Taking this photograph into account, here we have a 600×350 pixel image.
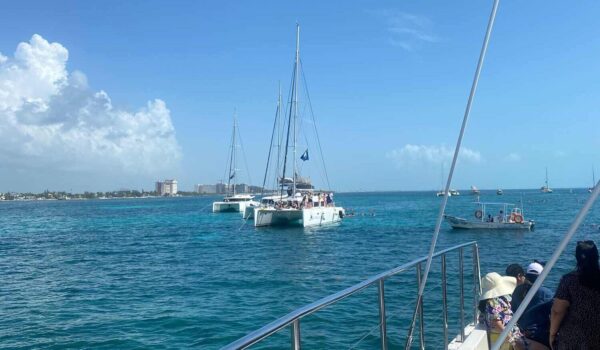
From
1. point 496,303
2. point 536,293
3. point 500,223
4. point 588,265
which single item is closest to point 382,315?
point 588,265

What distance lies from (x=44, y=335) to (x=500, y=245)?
27501mm

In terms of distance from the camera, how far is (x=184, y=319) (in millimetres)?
13617

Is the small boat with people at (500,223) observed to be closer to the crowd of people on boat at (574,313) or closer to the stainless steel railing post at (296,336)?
the crowd of people on boat at (574,313)

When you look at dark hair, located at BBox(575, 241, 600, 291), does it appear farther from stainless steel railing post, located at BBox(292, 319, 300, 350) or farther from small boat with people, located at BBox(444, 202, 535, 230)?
small boat with people, located at BBox(444, 202, 535, 230)

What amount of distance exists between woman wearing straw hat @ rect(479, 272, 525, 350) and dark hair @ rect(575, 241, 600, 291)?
1.82 metres

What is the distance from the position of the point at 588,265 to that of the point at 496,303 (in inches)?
81.4

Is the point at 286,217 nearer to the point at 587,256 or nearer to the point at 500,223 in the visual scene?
the point at 500,223

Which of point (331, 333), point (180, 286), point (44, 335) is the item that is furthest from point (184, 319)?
point (180, 286)

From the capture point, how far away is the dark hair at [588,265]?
3.37 m

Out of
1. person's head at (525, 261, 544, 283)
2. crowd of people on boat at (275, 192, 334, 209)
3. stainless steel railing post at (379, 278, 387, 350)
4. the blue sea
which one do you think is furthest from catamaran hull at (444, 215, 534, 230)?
stainless steel railing post at (379, 278, 387, 350)

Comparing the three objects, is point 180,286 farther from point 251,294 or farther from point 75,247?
point 75,247

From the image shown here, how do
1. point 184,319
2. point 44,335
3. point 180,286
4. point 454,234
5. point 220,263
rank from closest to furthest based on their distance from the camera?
point 44,335, point 184,319, point 180,286, point 220,263, point 454,234

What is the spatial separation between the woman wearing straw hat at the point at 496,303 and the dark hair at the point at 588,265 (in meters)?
1.82

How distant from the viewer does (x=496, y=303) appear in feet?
17.4
